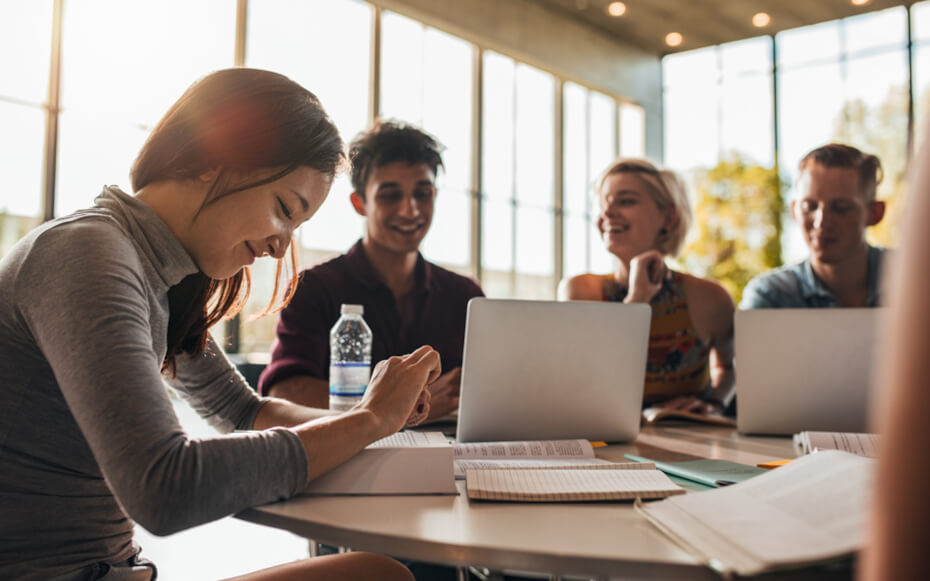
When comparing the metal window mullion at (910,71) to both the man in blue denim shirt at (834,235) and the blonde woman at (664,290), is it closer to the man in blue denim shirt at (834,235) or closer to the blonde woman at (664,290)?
the man in blue denim shirt at (834,235)

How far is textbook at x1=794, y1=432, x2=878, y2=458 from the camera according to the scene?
4.05 ft

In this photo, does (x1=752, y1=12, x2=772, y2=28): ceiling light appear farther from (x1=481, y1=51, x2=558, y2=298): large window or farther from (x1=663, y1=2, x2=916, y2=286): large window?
(x1=481, y1=51, x2=558, y2=298): large window

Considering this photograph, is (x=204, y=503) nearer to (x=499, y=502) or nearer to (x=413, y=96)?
(x=499, y=502)

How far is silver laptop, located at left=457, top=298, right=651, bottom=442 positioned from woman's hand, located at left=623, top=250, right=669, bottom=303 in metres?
0.67

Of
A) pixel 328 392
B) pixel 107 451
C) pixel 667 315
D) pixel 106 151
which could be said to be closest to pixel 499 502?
pixel 107 451

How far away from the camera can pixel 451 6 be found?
23.4 feet

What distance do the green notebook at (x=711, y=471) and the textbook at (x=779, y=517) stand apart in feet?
0.46

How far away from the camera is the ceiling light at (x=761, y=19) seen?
8.39 metres

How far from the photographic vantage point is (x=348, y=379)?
174 centimetres

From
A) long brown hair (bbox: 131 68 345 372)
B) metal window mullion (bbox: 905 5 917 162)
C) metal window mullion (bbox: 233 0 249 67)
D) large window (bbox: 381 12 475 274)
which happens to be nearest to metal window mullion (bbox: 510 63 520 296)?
large window (bbox: 381 12 475 274)

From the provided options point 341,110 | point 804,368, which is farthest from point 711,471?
point 341,110

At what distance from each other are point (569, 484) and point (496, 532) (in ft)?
0.70

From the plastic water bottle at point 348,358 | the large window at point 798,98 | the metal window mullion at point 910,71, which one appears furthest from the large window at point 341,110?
the metal window mullion at point 910,71

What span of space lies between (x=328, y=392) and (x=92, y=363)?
1.12 meters
